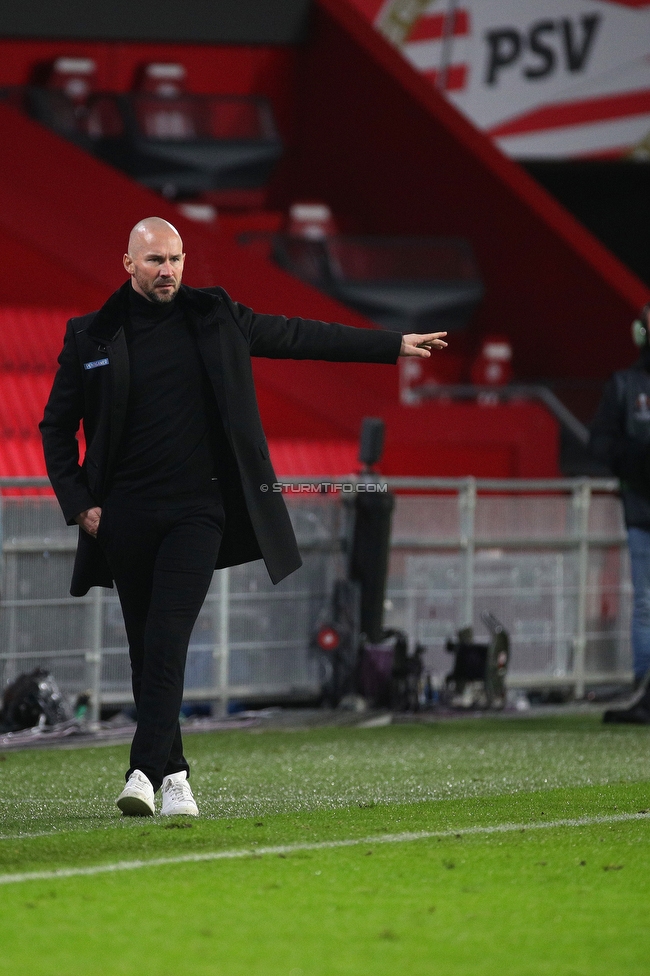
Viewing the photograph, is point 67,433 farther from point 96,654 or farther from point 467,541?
point 467,541

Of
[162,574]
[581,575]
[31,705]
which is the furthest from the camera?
[581,575]

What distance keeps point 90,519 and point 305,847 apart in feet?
4.52

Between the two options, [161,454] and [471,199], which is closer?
[161,454]

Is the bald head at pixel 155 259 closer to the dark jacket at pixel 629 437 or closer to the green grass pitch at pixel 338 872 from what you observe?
the green grass pitch at pixel 338 872

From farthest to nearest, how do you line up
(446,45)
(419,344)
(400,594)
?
(446,45) < (400,594) < (419,344)

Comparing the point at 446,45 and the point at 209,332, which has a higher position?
→ the point at 446,45

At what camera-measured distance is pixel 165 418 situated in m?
6.14

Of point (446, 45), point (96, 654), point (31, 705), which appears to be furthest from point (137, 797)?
point (446, 45)

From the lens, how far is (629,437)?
10.1 m

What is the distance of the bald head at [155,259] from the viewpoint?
607 cm

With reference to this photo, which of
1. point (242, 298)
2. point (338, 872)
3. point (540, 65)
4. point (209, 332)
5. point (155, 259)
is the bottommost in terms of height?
point (338, 872)

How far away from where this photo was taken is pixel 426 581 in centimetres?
1189

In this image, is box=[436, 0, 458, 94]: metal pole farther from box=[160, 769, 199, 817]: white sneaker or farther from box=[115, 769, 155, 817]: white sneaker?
box=[115, 769, 155, 817]: white sneaker

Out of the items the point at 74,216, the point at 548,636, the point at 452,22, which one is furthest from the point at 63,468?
the point at 452,22
